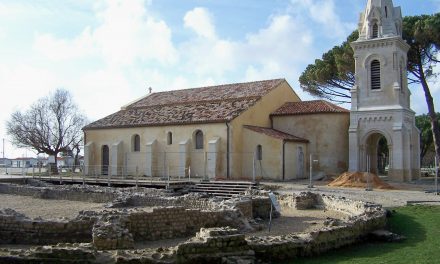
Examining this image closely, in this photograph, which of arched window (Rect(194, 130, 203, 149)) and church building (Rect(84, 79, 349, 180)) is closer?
church building (Rect(84, 79, 349, 180))

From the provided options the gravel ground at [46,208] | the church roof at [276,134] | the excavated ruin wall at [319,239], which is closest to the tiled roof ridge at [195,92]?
the church roof at [276,134]

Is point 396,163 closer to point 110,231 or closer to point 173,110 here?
point 173,110

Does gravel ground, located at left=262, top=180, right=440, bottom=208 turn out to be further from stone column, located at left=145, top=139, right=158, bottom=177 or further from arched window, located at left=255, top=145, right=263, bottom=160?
stone column, located at left=145, top=139, right=158, bottom=177

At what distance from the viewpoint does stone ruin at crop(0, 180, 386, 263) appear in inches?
387

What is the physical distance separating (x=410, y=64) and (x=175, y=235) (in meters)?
33.2

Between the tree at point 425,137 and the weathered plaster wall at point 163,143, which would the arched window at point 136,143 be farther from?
the tree at point 425,137

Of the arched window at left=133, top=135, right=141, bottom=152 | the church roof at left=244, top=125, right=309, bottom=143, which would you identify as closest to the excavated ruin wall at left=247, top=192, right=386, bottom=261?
the church roof at left=244, top=125, right=309, bottom=143

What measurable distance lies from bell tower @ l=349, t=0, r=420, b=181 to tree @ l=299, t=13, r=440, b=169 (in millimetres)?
3225

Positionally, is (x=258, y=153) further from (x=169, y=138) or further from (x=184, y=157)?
(x=169, y=138)

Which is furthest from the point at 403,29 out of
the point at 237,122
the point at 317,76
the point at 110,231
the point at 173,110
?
the point at 110,231

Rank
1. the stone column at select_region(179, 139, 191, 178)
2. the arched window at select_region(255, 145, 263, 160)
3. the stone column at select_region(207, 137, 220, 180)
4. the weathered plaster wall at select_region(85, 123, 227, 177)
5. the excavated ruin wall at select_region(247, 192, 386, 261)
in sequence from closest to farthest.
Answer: the excavated ruin wall at select_region(247, 192, 386, 261)
the stone column at select_region(207, 137, 220, 180)
the arched window at select_region(255, 145, 263, 160)
the weathered plaster wall at select_region(85, 123, 227, 177)
the stone column at select_region(179, 139, 191, 178)

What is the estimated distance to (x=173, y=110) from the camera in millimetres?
44031

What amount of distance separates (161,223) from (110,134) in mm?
31153

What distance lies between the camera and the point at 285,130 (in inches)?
1620
